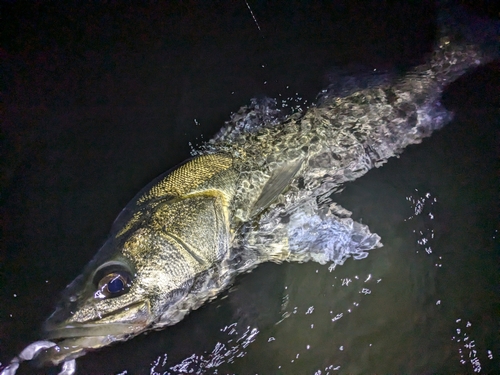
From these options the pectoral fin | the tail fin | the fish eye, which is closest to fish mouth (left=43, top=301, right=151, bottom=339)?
the fish eye

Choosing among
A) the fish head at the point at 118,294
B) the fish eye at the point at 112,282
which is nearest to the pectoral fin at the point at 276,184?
the fish head at the point at 118,294

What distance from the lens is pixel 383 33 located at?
3.41 metres

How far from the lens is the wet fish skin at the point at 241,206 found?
201 cm

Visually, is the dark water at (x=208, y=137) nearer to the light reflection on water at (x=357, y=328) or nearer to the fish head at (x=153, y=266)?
the light reflection on water at (x=357, y=328)

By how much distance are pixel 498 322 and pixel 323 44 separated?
2.81m

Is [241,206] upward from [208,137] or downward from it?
downward

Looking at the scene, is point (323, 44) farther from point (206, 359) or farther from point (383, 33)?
point (206, 359)

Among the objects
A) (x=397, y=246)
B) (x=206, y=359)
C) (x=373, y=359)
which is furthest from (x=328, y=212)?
(x=206, y=359)

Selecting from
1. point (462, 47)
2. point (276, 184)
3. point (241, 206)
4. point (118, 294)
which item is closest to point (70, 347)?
point (118, 294)

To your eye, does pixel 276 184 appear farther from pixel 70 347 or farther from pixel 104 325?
pixel 70 347

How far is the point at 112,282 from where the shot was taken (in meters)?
1.99

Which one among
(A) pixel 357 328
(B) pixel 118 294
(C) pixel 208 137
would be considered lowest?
(A) pixel 357 328

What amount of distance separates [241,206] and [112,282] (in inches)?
38.8

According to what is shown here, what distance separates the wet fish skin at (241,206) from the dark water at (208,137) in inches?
7.1
